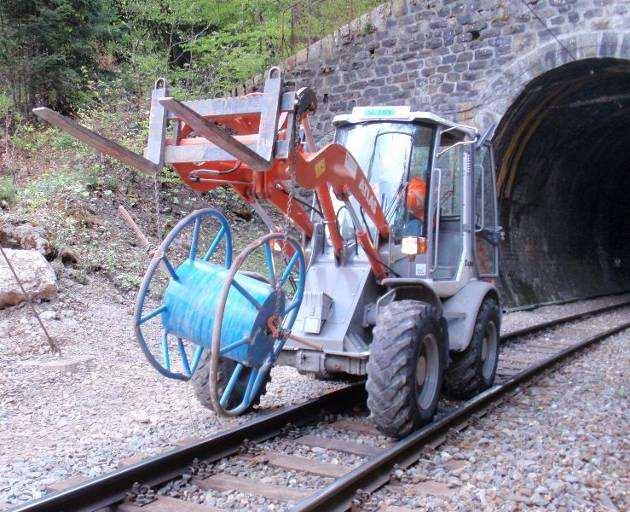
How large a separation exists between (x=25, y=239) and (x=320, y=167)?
551 cm

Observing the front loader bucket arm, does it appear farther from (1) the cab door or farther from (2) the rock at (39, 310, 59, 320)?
(2) the rock at (39, 310, 59, 320)

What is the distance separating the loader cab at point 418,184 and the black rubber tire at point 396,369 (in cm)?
64

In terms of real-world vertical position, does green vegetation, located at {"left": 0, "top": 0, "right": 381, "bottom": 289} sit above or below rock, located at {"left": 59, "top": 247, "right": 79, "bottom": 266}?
above

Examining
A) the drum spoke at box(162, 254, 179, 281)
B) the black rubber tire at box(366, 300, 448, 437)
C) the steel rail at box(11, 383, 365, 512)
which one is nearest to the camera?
the steel rail at box(11, 383, 365, 512)

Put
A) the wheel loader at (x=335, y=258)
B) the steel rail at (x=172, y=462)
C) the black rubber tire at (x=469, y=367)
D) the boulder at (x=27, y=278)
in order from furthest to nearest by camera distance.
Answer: the boulder at (x=27, y=278), the black rubber tire at (x=469, y=367), the wheel loader at (x=335, y=258), the steel rail at (x=172, y=462)

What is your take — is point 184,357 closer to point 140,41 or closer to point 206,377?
point 206,377

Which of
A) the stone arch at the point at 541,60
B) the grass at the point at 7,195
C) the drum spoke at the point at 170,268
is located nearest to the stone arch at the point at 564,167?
the stone arch at the point at 541,60

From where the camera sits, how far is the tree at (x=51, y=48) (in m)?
13.3

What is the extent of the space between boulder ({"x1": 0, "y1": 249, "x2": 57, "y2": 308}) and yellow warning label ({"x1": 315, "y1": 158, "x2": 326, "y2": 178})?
4535 mm

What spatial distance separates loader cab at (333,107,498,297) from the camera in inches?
245

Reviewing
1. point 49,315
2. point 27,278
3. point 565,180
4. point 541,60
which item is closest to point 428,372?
point 49,315

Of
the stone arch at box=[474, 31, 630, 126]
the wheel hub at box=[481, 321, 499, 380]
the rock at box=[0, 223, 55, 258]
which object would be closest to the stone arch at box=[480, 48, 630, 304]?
the stone arch at box=[474, 31, 630, 126]

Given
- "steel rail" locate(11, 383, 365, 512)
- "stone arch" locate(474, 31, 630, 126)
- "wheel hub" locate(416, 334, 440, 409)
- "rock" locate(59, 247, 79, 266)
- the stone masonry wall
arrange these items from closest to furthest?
"steel rail" locate(11, 383, 365, 512), "wheel hub" locate(416, 334, 440, 409), "rock" locate(59, 247, 79, 266), "stone arch" locate(474, 31, 630, 126), the stone masonry wall

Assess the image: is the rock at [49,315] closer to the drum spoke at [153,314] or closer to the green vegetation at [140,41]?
the drum spoke at [153,314]
